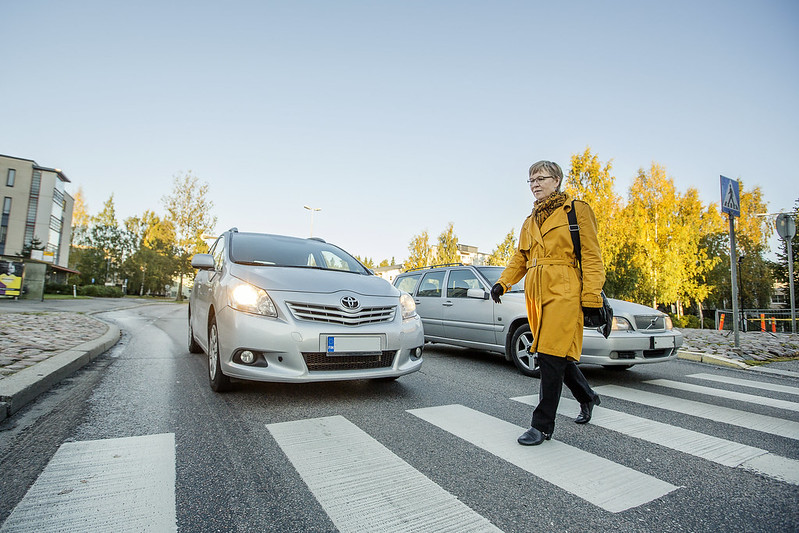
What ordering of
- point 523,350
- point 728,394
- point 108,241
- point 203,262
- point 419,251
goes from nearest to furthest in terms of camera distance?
point 728,394, point 203,262, point 523,350, point 419,251, point 108,241

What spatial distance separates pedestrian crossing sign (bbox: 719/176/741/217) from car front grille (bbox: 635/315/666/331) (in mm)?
4655

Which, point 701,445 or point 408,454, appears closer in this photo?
point 408,454

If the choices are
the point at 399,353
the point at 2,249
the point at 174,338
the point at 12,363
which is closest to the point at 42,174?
the point at 2,249

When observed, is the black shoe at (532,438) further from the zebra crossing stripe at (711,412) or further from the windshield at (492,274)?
the windshield at (492,274)

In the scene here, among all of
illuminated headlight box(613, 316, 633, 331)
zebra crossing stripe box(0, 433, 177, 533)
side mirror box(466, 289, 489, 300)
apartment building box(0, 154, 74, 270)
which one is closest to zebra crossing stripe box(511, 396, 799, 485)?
illuminated headlight box(613, 316, 633, 331)

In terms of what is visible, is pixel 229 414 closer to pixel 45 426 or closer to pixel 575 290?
pixel 45 426

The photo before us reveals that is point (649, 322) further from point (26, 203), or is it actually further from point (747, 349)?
point (26, 203)

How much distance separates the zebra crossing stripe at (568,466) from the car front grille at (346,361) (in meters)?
0.71

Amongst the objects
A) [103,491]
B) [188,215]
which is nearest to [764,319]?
[103,491]

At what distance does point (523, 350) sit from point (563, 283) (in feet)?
10.1

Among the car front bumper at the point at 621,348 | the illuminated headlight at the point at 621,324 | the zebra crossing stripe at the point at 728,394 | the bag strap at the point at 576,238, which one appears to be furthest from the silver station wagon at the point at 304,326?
the zebra crossing stripe at the point at 728,394

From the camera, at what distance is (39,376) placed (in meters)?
3.99

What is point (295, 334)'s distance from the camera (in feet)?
11.7

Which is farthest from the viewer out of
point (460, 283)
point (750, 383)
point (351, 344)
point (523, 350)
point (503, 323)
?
point (460, 283)
